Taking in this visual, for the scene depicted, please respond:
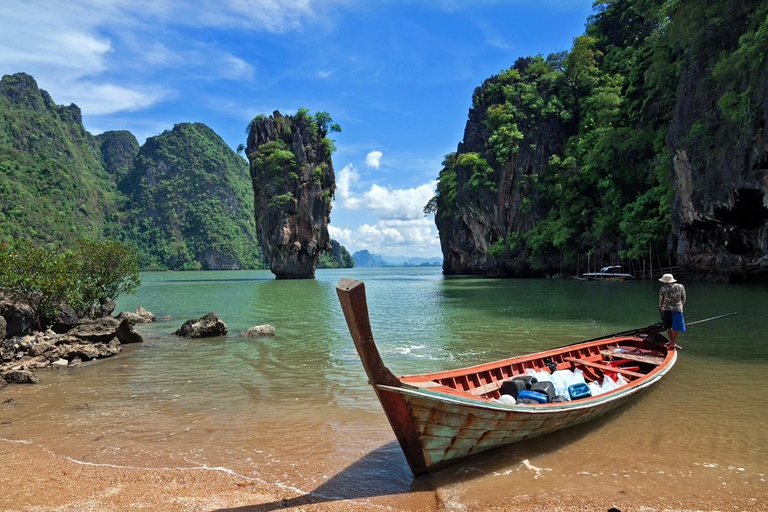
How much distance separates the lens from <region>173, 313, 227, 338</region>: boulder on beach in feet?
46.8

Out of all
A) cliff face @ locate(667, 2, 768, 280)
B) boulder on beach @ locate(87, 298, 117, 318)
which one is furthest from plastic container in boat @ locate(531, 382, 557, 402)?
cliff face @ locate(667, 2, 768, 280)

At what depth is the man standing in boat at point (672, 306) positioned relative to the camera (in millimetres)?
8875

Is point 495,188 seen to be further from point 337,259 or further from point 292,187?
point 337,259

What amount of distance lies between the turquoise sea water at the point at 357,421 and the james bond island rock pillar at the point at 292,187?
4240cm

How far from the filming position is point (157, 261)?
4520 inches

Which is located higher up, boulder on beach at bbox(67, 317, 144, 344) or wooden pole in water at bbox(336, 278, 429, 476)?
wooden pole in water at bbox(336, 278, 429, 476)

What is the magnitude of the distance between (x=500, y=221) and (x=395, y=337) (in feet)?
126

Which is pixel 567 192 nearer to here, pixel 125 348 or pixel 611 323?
pixel 611 323

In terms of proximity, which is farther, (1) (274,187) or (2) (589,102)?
(1) (274,187)

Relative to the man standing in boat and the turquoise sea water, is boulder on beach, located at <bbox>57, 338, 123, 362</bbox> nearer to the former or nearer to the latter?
the turquoise sea water

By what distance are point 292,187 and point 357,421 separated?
51.5 meters

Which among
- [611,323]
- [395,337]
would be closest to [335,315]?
[395,337]

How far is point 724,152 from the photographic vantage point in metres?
19.9

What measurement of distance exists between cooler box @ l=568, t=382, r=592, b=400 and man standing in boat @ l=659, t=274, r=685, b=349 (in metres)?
4.18
